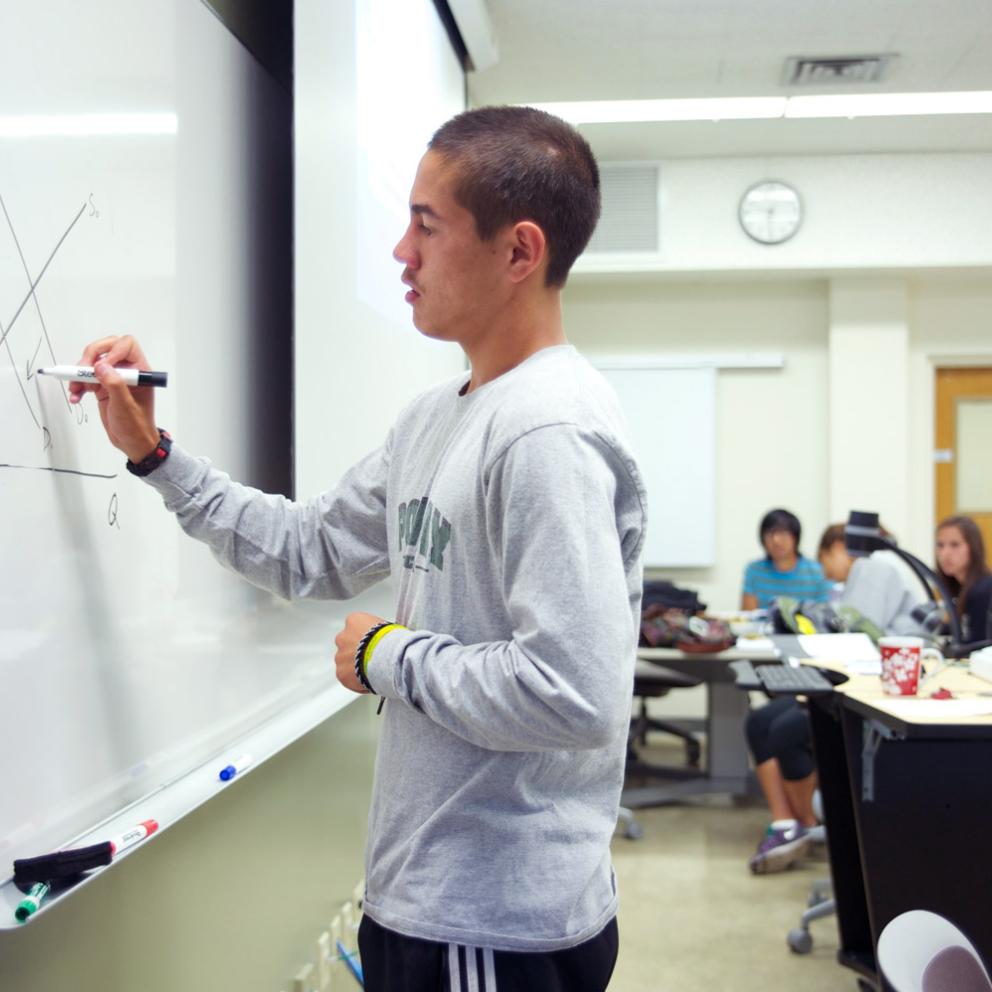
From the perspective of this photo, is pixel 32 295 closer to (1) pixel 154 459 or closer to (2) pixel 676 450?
(1) pixel 154 459

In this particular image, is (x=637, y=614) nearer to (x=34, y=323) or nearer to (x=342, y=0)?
(x=34, y=323)

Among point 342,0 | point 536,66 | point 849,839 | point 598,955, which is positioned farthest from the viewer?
point 536,66

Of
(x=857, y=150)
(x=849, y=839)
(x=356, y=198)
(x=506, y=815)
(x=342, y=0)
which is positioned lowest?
(x=849, y=839)

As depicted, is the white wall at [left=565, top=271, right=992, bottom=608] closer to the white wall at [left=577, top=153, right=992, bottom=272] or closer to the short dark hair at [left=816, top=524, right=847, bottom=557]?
the white wall at [left=577, top=153, right=992, bottom=272]

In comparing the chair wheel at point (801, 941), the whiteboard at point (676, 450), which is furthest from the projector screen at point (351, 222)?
the whiteboard at point (676, 450)

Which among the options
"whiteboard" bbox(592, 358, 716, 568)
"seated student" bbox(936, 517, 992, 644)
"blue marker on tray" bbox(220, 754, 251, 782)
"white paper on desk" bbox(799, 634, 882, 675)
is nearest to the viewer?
"blue marker on tray" bbox(220, 754, 251, 782)

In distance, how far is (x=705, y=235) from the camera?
18.5 feet

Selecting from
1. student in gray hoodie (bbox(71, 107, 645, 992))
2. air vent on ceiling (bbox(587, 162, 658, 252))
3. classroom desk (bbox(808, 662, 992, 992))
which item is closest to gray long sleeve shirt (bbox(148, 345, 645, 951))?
student in gray hoodie (bbox(71, 107, 645, 992))

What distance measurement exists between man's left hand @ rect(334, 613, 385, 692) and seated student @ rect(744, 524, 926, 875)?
2957 millimetres

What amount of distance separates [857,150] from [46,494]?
17.6 feet

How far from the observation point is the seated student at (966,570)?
144 inches

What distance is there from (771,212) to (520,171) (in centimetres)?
488

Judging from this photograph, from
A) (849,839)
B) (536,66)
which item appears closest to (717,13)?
(536,66)

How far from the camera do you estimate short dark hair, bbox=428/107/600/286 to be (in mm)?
1069
